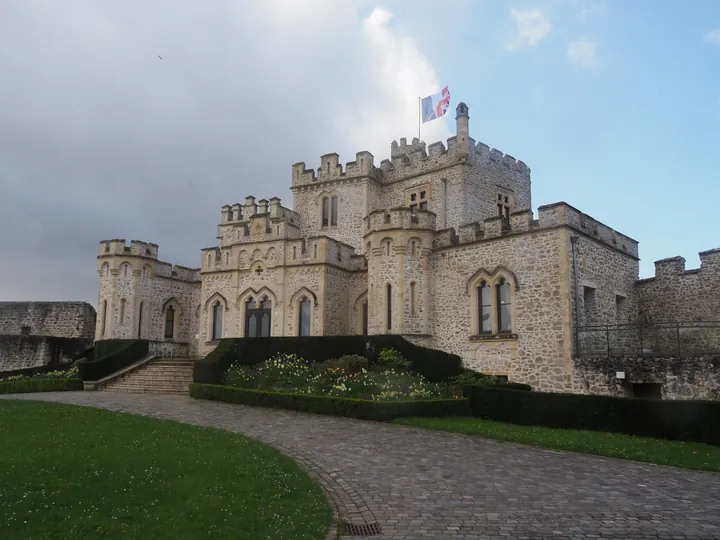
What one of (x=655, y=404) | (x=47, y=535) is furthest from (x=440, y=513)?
(x=655, y=404)

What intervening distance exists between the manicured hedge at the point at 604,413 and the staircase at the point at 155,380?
51.6ft

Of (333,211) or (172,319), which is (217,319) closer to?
(172,319)

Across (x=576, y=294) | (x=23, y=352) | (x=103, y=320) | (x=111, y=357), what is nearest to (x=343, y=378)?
(x=576, y=294)

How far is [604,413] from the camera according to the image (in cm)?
1706

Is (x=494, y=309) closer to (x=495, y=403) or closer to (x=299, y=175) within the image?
(x=495, y=403)

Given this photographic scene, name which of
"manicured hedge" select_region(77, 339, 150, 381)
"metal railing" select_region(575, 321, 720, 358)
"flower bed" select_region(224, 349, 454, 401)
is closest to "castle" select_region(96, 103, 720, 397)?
"metal railing" select_region(575, 321, 720, 358)

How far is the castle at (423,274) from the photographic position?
77.9 feet

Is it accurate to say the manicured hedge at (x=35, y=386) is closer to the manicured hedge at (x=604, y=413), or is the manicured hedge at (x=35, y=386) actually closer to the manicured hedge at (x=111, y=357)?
the manicured hedge at (x=111, y=357)

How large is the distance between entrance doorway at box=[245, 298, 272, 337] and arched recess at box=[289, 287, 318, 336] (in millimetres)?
1814

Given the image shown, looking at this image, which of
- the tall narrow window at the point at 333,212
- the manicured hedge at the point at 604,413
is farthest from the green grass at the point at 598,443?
the tall narrow window at the point at 333,212

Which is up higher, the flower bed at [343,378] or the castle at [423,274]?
the castle at [423,274]

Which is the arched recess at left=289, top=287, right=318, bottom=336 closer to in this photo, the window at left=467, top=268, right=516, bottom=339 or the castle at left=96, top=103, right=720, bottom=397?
the castle at left=96, top=103, right=720, bottom=397

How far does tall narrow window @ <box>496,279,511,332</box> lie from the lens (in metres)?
25.3

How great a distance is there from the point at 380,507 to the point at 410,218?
19.9 meters
